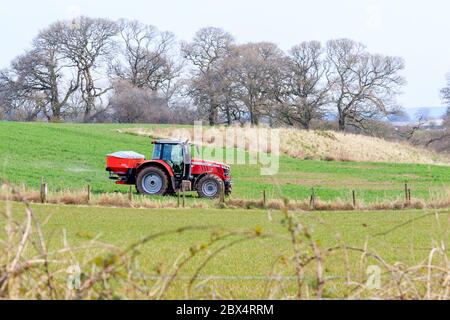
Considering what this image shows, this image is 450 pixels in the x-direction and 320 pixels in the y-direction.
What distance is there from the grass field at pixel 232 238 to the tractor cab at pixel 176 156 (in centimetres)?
332

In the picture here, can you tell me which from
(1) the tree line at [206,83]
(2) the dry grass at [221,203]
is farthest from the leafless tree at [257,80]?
(2) the dry grass at [221,203]

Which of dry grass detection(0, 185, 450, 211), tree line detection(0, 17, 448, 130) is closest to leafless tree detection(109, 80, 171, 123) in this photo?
tree line detection(0, 17, 448, 130)

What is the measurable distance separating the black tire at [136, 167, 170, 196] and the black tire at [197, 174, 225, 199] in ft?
4.23

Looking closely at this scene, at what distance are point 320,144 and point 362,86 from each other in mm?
14695

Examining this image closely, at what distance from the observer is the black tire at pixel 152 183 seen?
28266 millimetres

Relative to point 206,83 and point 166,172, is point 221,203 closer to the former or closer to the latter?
point 166,172

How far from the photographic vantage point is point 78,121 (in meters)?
70.5

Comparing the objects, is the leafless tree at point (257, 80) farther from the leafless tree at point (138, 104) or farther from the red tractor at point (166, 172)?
the red tractor at point (166, 172)

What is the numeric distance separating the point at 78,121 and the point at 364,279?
67949 millimetres

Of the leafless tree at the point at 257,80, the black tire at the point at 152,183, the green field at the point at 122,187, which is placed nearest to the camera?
the black tire at the point at 152,183

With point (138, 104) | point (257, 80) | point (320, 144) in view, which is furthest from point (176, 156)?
point (138, 104)

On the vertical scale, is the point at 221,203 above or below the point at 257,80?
below

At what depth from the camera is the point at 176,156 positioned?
28281 mm
